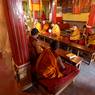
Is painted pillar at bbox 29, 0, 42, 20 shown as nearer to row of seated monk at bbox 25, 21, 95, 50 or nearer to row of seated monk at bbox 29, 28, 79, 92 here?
row of seated monk at bbox 25, 21, 95, 50

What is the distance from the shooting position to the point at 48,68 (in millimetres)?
1754

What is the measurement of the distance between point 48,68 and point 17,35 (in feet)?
2.30

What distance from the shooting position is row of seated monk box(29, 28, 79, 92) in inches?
67.8

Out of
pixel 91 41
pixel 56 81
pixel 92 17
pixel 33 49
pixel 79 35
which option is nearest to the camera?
pixel 56 81

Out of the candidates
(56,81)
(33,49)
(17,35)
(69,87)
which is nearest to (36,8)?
(33,49)

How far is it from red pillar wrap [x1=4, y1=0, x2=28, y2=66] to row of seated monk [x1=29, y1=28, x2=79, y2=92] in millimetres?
242

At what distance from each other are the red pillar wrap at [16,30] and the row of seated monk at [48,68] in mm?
242

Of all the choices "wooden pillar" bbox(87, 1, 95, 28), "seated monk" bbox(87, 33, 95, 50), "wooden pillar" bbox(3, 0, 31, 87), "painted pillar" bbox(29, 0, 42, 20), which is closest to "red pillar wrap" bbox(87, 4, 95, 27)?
"wooden pillar" bbox(87, 1, 95, 28)

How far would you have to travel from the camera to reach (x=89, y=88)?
2.09 metres

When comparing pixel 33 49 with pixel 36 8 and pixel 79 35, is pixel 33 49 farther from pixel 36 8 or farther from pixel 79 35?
pixel 36 8

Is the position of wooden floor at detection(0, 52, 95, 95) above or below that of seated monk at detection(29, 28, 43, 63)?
below

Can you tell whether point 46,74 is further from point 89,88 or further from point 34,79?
point 89,88

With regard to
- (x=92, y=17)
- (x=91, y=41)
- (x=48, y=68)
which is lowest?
(x=48, y=68)

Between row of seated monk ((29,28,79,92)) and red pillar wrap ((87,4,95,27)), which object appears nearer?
row of seated monk ((29,28,79,92))
